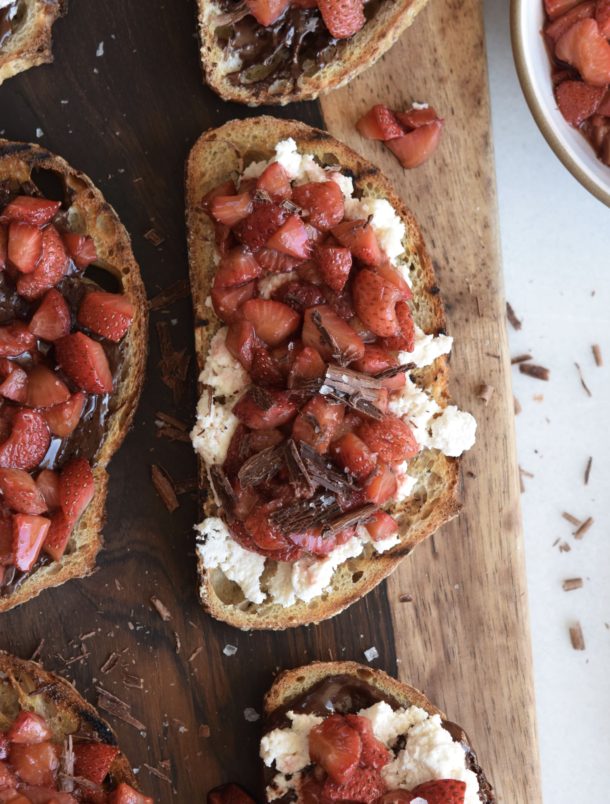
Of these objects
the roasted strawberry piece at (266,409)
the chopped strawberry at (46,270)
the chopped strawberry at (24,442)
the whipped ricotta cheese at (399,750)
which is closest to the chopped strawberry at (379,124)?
the roasted strawberry piece at (266,409)

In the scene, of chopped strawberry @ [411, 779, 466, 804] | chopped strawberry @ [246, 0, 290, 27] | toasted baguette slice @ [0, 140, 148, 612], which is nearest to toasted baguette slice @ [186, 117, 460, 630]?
toasted baguette slice @ [0, 140, 148, 612]

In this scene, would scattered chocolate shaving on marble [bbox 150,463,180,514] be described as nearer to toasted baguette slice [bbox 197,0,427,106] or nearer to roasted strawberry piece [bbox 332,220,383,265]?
roasted strawberry piece [bbox 332,220,383,265]

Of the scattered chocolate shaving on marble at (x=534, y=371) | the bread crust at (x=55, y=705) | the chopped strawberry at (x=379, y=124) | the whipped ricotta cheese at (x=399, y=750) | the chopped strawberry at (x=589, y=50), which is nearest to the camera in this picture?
the whipped ricotta cheese at (x=399, y=750)

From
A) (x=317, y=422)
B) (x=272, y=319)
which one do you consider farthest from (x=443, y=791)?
(x=272, y=319)

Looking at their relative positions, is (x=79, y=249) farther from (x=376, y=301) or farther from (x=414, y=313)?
(x=414, y=313)

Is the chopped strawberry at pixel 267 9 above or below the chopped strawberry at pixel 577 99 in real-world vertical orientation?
above

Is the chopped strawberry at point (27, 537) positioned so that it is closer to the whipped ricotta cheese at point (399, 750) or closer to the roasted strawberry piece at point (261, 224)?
the whipped ricotta cheese at point (399, 750)
